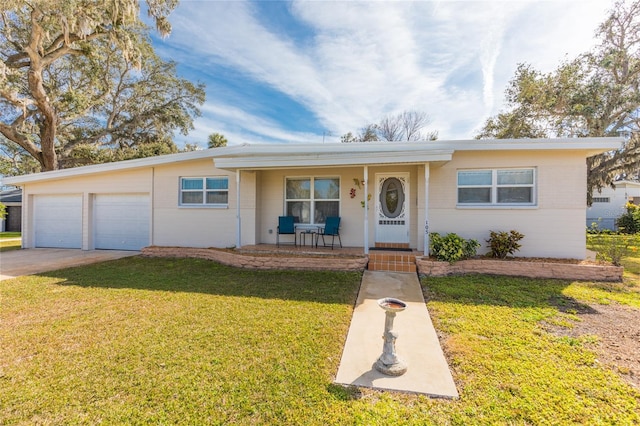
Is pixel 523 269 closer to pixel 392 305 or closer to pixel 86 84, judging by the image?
pixel 392 305

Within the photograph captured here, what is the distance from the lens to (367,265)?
7012mm

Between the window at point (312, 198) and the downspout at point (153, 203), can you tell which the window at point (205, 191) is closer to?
the downspout at point (153, 203)

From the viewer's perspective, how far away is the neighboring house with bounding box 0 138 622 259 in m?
7.11

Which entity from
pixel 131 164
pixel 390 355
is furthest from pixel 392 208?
pixel 131 164

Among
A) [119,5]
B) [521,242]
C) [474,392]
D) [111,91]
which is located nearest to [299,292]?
[474,392]

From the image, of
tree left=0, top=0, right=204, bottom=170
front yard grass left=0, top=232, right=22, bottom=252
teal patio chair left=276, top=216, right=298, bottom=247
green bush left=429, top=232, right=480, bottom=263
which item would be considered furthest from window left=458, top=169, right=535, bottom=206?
front yard grass left=0, top=232, right=22, bottom=252

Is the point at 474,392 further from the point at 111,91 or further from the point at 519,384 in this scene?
the point at 111,91

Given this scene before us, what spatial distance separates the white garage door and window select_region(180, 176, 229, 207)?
4.57m

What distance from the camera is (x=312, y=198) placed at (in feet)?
29.7

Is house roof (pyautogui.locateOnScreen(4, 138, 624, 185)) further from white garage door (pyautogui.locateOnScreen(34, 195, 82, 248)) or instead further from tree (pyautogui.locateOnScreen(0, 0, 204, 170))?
tree (pyautogui.locateOnScreen(0, 0, 204, 170))

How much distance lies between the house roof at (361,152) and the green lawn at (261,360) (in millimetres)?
3287

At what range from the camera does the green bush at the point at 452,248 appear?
656 cm

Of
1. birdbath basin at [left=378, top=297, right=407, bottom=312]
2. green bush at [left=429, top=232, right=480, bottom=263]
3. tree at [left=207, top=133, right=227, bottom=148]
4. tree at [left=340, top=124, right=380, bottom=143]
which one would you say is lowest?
birdbath basin at [left=378, top=297, right=407, bottom=312]

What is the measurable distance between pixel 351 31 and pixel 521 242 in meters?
8.48
